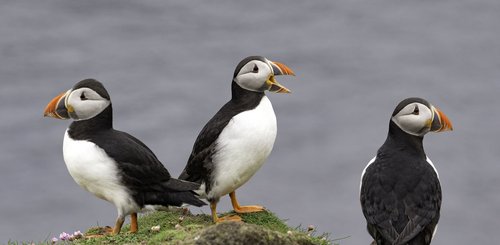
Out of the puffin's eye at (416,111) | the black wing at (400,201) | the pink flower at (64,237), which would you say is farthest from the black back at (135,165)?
the puffin's eye at (416,111)

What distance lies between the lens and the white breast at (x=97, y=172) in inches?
336

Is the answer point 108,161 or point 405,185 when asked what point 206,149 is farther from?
point 405,185

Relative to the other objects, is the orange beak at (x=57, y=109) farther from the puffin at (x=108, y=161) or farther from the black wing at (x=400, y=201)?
the black wing at (x=400, y=201)

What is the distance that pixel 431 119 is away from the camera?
8844 millimetres

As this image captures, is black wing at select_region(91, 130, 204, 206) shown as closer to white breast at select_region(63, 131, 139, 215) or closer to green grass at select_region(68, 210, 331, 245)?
white breast at select_region(63, 131, 139, 215)

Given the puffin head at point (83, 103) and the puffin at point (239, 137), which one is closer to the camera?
the puffin head at point (83, 103)

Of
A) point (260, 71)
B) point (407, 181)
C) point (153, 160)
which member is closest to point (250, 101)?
point (260, 71)

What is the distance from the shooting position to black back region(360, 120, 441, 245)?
26.5ft

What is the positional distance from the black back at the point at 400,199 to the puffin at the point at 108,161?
1.51 m

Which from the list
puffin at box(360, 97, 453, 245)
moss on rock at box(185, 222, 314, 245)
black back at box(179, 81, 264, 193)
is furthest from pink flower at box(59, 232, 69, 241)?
puffin at box(360, 97, 453, 245)

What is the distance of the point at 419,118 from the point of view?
8.88 metres

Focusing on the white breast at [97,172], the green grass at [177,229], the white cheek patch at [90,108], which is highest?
the white cheek patch at [90,108]

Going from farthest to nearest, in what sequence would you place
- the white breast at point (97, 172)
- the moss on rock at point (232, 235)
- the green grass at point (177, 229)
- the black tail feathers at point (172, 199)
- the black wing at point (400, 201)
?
the black tail feathers at point (172, 199) → the white breast at point (97, 172) → the black wing at point (400, 201) → the green grass at point (177, 229) → the moss on rock at point (232, 235)

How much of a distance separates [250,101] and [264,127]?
30 centimetres
